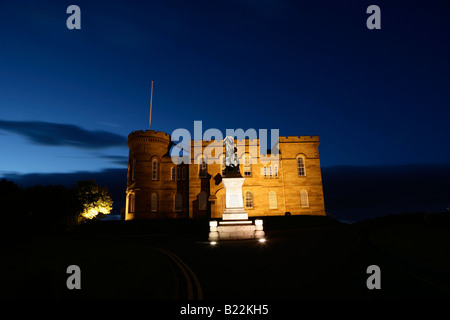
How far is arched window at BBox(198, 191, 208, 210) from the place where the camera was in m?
35.9

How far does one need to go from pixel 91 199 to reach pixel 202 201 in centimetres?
1440

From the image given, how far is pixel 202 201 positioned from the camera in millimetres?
36094

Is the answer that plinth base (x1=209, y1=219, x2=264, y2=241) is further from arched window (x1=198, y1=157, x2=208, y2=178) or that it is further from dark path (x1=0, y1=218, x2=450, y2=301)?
arched window (x1=198, y1=157, x2=208, y2=178)

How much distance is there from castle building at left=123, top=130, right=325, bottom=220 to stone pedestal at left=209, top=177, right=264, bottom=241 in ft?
55.9

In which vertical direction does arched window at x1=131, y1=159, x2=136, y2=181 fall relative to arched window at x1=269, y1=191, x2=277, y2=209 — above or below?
above

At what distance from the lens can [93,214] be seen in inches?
1268

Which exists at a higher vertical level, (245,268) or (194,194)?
(194,194)

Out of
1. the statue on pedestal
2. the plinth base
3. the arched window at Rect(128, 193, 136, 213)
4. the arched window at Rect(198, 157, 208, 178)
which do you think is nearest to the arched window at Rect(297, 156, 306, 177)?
the arched window at Rect(198, 157, 208, 178)

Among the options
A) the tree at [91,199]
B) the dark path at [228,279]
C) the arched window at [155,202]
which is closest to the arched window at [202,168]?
the arched window at [155,202]
